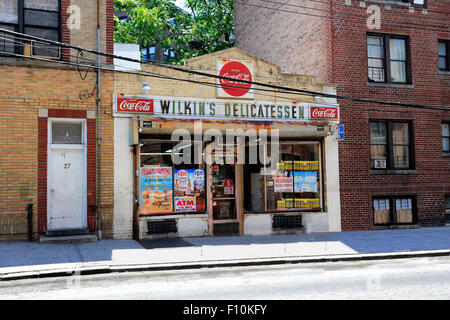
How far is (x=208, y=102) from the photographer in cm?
1405

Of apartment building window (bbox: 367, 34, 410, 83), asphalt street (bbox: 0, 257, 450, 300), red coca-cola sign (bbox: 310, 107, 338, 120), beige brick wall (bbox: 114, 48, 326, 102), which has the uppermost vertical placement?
apartment building window (bbox: 367, 34, 410, 83)

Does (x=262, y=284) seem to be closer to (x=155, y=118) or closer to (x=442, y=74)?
(x=155, y=118)

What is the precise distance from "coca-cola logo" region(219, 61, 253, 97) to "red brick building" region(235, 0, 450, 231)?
354cm

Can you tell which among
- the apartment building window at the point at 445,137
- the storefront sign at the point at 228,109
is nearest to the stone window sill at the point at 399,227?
the apartment building window at the point at 445,137

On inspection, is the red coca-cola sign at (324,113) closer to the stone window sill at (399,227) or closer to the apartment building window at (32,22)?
the stone window sill at (399,227)

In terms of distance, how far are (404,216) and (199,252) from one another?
356 inches

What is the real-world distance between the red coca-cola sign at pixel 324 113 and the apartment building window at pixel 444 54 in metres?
5.76

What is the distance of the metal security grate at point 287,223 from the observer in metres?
14.6

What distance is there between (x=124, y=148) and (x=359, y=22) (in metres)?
10.00

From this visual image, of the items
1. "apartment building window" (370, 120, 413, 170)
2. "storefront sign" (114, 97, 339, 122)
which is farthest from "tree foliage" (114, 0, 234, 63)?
"apartment building window" (370, 120, 413, 170)

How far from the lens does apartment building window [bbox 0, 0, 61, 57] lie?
12.5m

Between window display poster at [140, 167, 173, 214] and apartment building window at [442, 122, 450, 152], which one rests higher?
apartment building window at [442, 122, 450, 152]

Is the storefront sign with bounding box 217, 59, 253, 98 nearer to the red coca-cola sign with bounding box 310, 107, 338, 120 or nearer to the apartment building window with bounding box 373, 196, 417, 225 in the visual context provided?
the red coca-cola sign with bounding box 310, 107, 338, 120
